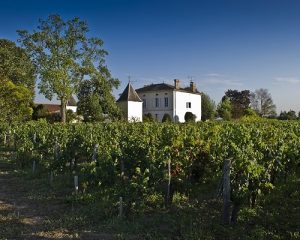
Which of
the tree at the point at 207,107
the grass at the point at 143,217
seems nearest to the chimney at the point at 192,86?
the tree at the point at 207,107

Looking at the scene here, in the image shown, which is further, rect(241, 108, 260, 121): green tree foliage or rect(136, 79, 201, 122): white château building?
rect(136, 79, 201, 122): white château building

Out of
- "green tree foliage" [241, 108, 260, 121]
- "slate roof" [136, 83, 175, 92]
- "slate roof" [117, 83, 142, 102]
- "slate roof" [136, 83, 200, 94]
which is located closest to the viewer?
"green tree foliage" [241, 108, 260, 121]

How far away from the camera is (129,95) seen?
54.2 m

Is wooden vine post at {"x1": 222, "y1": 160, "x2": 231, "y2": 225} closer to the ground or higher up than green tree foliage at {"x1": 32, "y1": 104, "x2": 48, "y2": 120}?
closer to the ground

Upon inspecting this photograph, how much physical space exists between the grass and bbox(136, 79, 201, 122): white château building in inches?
1825

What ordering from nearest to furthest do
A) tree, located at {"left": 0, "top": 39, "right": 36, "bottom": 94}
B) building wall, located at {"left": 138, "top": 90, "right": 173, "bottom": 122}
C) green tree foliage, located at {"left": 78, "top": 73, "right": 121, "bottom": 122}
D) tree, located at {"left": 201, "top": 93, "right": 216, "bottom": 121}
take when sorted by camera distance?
tree, located at {"left": 0, "top": 39, "right": 36, "bottom": 94}, green tree foliage, located at {"left": 78, "top": 73, "right": 121, "bottom": 122}, building wall, located at {"left": 138, "top": 90, "right": 173, "bottom": 122}, tree, located at {"left": 201, "top": 93, "right": 216, "bottom": 121}

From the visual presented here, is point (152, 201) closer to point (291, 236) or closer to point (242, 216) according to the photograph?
point (242, 216)

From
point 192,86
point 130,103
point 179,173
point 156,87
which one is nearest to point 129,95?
point 130,103

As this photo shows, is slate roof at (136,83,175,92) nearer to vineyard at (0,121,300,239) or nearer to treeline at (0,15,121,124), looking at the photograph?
treeline at (0,15,121,124)

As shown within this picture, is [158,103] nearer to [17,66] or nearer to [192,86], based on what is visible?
[192,86]

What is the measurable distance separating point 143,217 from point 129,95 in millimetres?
47309

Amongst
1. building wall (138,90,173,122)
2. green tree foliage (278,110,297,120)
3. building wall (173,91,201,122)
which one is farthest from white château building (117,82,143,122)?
green tree foliage (278,110,297,120)

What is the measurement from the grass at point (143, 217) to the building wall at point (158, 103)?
46580mm

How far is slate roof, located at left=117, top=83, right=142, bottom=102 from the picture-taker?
54.1 metres
